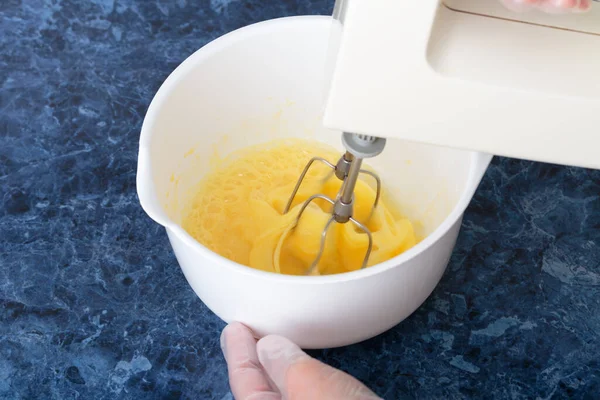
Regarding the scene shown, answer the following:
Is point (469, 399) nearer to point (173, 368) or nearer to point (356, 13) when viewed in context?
point (173, 368)

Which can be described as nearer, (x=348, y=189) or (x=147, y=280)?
(x=348, y=189)

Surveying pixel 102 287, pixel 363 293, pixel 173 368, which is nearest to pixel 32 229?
pixel 102 287

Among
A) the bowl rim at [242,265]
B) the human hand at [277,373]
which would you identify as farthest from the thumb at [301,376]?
the bowl rim at [242,265]

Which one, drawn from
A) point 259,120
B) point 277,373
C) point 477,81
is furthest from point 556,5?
point 259,120

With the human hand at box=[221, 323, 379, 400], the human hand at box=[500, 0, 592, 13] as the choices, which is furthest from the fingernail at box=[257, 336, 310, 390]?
the human hand at box=[500, 0, 592, 13]

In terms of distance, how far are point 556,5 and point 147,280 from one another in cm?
60

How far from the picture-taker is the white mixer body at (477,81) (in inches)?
19.1

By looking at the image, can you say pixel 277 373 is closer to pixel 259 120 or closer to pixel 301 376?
pixel 301 376

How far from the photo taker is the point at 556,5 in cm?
47

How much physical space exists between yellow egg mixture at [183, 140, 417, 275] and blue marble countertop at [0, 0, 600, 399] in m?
0.08

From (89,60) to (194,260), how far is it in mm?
565

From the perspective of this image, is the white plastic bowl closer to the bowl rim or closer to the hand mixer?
the bowl rim

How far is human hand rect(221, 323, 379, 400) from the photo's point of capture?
657 mm

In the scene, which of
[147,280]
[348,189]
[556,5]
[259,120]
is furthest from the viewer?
[259,120]
